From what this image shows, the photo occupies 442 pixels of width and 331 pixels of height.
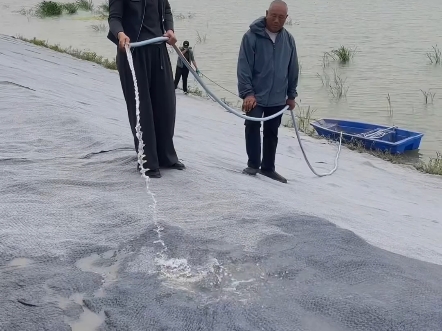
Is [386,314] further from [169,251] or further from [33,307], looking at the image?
[33,307]

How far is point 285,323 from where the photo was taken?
8.99 feet

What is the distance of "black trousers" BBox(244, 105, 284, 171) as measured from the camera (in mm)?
5445

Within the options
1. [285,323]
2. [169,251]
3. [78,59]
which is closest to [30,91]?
[169,251]

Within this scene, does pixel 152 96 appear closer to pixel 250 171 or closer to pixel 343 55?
pixel 250 171

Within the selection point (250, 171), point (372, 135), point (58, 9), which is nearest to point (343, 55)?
point (372, 135)

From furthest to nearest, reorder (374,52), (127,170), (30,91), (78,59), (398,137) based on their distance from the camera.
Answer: (374,52) → (78,59) → (398,137) → (30,91) → (127,170)

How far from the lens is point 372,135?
404 inches

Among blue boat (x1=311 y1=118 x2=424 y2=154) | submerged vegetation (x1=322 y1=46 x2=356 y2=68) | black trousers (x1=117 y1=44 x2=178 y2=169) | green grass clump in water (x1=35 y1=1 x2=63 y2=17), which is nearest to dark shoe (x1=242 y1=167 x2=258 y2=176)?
black trousers (x1=117 y1=44 x2=178 y2=169)

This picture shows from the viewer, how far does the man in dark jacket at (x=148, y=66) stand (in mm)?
4258

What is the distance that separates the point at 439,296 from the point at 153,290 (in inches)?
51.0

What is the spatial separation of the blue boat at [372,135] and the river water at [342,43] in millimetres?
605

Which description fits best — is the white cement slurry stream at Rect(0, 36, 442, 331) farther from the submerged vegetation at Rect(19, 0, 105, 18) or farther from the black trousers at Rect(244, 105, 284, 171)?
the submerged vegetation at Rect(19, 0, 105, 18)

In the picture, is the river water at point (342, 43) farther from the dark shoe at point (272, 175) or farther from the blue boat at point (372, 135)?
the dark shoe at point (272, 175)

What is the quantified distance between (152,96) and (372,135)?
645 centimetres
